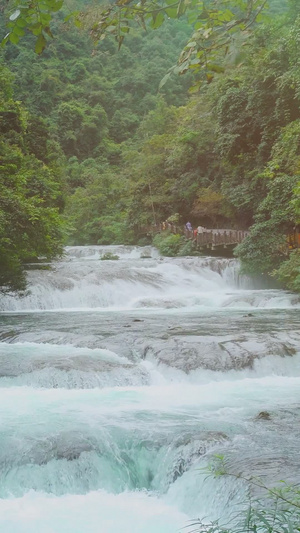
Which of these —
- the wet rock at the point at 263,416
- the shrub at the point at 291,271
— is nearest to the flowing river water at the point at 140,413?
the wet rock at the point at 263,416

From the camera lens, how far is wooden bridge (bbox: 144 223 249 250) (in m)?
25.0

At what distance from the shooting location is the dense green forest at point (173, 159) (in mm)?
17078

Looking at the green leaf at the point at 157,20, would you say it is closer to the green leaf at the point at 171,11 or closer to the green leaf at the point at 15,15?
the green leaf at the point at 171,11

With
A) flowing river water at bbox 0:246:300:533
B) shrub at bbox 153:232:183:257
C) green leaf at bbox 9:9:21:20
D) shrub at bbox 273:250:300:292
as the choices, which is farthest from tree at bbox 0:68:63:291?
green leaf at bbox 9:9:21:20

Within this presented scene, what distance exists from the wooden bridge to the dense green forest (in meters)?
1.32

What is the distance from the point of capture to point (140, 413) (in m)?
7.45

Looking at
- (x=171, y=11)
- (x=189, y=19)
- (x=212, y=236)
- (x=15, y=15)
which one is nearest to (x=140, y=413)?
(x=189, y=19)

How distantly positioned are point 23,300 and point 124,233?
72.1 ft

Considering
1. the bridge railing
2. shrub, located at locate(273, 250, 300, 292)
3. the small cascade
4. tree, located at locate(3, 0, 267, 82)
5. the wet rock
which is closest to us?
tree, located at locate(3, 0, 267, 82)

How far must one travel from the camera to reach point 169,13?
9.62 ft

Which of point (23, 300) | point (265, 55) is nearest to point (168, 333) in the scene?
point (23, 300)

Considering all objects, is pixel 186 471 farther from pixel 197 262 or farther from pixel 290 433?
pixel 197 262

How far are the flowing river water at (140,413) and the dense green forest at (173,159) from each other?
3.65m

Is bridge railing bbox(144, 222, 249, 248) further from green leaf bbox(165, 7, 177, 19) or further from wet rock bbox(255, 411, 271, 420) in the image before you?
green leaf bbox(165, 7, 177, 19)
